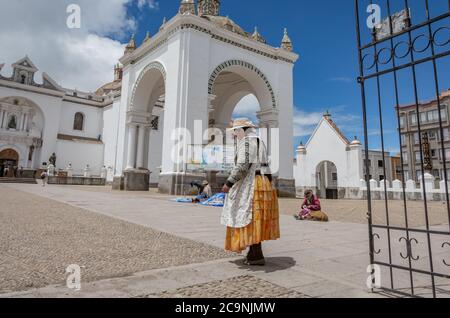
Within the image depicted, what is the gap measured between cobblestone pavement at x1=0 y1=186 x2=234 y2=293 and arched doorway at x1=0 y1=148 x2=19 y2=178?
28.4 m

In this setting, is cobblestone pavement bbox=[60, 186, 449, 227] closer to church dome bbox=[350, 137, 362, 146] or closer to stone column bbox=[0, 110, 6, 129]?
church dome bbox=[350, 137, 362, 146]

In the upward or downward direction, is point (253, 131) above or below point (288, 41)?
below

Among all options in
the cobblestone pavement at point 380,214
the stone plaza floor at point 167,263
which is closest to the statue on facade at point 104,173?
the cobblestone pavement at point 380,214

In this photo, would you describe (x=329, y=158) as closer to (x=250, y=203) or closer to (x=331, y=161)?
(x=331, y=161)

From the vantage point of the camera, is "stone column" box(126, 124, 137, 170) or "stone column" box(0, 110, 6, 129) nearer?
"stone column" box(126, 124, 137, 170)

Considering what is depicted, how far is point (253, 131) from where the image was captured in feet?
10.4

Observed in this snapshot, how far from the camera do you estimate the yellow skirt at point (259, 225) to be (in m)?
2.78

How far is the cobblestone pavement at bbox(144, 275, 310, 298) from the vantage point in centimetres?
196

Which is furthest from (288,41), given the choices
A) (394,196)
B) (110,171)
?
(110,171)

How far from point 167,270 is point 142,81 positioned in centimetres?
1665

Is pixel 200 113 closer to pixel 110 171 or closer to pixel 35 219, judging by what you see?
pixel 35 219

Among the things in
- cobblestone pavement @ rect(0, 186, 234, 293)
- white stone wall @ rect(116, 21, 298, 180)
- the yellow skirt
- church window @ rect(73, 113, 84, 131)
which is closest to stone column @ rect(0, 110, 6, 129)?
church window @ rect(73, 113, 84, 131)

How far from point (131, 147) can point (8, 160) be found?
18.6m

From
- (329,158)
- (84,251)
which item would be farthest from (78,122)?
(84,251)
